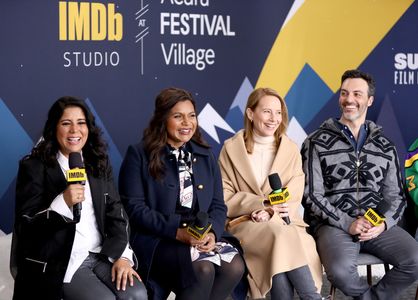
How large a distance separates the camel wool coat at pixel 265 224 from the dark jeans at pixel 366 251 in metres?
0.08

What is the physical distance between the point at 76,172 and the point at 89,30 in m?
1.87

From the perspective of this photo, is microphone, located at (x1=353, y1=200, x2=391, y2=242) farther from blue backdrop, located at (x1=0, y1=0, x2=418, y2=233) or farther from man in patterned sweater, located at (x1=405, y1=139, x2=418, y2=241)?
blue backdrop, located at (x1=0, y1=0, x2=418, y2=233)

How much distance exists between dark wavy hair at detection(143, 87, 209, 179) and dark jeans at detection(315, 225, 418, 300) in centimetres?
104

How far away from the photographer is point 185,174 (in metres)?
4.58

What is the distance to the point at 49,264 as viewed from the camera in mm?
3975

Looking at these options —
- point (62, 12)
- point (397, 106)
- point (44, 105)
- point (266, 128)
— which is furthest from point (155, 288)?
point (397, 106)

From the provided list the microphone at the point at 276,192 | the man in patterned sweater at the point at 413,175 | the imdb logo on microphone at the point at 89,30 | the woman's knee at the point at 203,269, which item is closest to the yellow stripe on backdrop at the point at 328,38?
the imdb logo on microphone at the point at 89,30

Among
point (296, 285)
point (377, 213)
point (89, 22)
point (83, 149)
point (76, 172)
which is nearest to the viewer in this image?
point (76, 172)

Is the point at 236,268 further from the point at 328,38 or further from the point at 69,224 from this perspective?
the point at 328,38

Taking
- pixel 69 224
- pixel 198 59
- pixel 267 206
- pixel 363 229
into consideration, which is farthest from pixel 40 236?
pixel 198 59

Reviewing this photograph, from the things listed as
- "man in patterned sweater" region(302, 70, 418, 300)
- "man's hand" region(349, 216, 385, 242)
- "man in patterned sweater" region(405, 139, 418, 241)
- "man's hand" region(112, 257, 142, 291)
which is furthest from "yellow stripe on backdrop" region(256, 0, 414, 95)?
"man's hand" region(112, 257, 142, 291)

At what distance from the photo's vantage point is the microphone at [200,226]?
4141 mm

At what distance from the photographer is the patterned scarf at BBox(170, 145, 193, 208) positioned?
4547 mm

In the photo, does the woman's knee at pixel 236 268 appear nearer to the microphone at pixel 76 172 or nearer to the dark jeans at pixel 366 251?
the dark jeans at pixel 366 251
